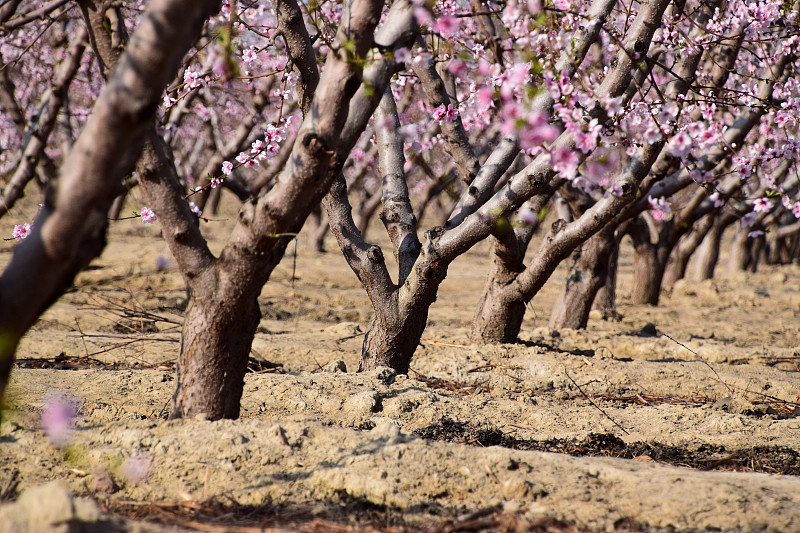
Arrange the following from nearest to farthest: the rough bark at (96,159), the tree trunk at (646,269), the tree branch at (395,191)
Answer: the rough bark at (96,159), the tree branch at (395,191), the tree trunk at (646,269)

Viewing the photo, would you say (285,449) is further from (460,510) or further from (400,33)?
(400,33)

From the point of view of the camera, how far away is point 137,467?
2658mm

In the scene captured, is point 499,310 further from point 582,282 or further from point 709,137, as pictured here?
point 709,137

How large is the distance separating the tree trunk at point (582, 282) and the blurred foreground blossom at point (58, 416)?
4.58m

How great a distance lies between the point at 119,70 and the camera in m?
1.96

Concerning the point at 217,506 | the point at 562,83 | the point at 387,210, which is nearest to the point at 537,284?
the point at 387,210

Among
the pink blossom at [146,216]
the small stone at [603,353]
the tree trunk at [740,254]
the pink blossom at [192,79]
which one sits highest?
the tree trunk at [740,254]

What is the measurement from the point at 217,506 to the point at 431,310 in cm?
683

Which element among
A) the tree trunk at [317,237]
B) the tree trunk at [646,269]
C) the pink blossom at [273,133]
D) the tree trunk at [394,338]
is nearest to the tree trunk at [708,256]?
the tree trunk at [646,269]

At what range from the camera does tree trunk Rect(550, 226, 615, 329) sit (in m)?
6.32

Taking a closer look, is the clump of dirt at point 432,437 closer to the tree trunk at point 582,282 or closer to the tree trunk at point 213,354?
the tree trunk at point 213,354

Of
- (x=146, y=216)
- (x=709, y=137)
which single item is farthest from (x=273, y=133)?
(x=709, y=137)

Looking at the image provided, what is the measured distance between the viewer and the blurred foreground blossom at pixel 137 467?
2.63 m

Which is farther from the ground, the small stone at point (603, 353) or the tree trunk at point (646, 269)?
the tree trunk at point (646, 269)
